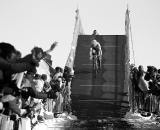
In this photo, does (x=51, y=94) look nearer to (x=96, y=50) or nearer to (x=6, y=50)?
(x=96, y=50)

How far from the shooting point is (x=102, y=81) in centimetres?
1680

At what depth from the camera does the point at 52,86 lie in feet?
39.7

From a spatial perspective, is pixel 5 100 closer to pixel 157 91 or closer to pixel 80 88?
pixel 157 91

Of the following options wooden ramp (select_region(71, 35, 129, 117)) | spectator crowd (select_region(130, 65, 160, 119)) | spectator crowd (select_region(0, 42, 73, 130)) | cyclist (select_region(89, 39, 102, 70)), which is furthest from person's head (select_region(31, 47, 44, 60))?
cyclist (select_region(89, 39, 102, 70))

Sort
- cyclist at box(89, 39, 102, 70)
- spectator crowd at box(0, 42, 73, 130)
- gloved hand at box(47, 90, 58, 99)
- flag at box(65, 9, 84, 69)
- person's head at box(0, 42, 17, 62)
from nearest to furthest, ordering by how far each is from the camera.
Answer: spectator crowd at box(0, 42, 73, 130)
person's head at box(0, 42, 17, 62)
gloved hand at box(47, 90, 58, 99)
flag at box(65, 9, 84, 69)
cyclist at box(89, 39, 102, 70)

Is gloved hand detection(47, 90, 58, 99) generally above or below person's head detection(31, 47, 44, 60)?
below

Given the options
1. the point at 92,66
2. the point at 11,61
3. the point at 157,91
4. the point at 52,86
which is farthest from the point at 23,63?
the point at 92,66

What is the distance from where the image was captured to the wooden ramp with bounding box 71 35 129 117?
14.8m

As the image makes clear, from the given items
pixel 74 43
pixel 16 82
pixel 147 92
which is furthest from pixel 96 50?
pixel 16 82

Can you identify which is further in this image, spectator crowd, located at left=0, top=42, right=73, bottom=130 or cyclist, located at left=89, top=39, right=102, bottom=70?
cyclist, located at left=89, top=39, right=102, bottom=70

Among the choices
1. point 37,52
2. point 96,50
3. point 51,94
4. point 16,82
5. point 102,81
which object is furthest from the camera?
point 96,50

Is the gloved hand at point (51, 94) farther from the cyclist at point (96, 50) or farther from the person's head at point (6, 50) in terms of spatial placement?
the person's head at point (6, 50)

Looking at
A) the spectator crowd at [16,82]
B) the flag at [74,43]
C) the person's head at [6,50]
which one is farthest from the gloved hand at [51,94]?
the person's head at [6,50]

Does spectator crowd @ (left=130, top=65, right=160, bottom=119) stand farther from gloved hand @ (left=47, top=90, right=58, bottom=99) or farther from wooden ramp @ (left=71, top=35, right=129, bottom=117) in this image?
gloved hand @ (left=47, top=90, right=58, bottom=99)
